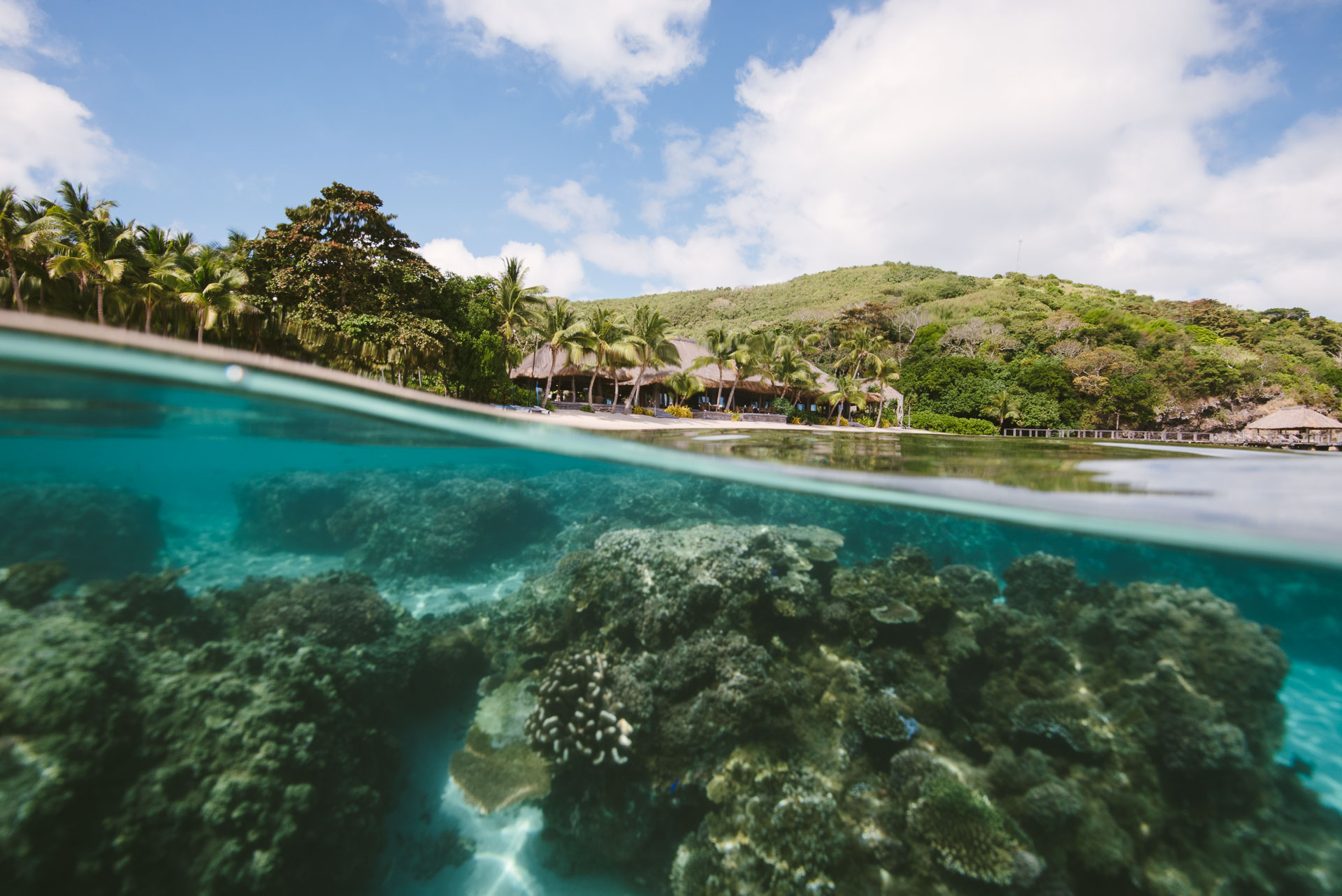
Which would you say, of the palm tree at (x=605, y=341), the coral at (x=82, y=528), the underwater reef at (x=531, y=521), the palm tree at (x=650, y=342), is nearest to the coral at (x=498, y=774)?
the underwater reef at (x=531, y=521)

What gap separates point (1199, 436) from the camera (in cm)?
3756

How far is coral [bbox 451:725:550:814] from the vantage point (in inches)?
239

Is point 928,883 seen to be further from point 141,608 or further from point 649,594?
point 141,608

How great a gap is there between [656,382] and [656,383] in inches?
14.9

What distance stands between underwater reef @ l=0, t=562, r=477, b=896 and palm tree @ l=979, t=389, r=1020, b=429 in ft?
141

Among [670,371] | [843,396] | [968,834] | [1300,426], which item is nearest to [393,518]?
[968,834]

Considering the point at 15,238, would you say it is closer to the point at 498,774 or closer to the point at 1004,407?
the point at 498,774

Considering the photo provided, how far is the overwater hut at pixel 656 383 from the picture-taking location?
30.9 metres

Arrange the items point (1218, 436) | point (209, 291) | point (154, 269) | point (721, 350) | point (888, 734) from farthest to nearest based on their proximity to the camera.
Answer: point (1218, 436), point (721, 350), point (154, 269), point (209, 291), point (888, 734)

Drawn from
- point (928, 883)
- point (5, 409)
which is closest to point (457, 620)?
point (5, 409)

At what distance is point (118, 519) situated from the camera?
8281mm

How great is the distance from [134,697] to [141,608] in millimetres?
2285

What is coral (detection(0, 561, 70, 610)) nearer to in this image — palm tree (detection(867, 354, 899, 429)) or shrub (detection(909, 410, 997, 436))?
palm tree (detection(867, 354, 899, 429))

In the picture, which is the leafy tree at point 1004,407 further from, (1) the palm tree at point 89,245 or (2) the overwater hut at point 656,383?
(1) the palm tree at point 89,245
